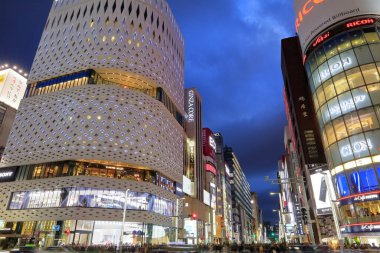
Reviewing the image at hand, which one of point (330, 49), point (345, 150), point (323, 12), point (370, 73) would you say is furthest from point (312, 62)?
point (345, 150)

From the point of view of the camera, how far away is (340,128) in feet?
142

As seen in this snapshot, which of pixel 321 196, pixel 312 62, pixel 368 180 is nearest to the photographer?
pixel 321 196

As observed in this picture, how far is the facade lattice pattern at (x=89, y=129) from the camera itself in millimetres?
56469

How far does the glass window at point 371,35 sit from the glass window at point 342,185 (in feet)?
75.8

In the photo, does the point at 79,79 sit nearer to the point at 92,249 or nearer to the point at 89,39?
the point at 89,39

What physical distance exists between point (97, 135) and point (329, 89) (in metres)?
45.7

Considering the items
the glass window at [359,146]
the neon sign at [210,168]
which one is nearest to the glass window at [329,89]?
the glass window at [359,146]

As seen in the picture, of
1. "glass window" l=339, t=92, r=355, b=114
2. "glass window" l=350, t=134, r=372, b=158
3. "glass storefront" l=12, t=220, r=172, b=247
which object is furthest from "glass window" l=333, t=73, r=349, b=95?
"glass storefront" l=12, t=220, r=172, b=247

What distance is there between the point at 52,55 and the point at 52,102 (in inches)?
602

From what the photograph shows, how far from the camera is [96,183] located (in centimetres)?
5397

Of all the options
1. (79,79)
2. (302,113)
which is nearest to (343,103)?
(302,113)

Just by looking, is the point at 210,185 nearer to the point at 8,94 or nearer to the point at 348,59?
the point at 348,59

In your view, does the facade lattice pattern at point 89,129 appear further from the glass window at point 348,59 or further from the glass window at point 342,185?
the glass window at point 348,59

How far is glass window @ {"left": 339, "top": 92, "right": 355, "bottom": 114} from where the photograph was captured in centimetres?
4256
